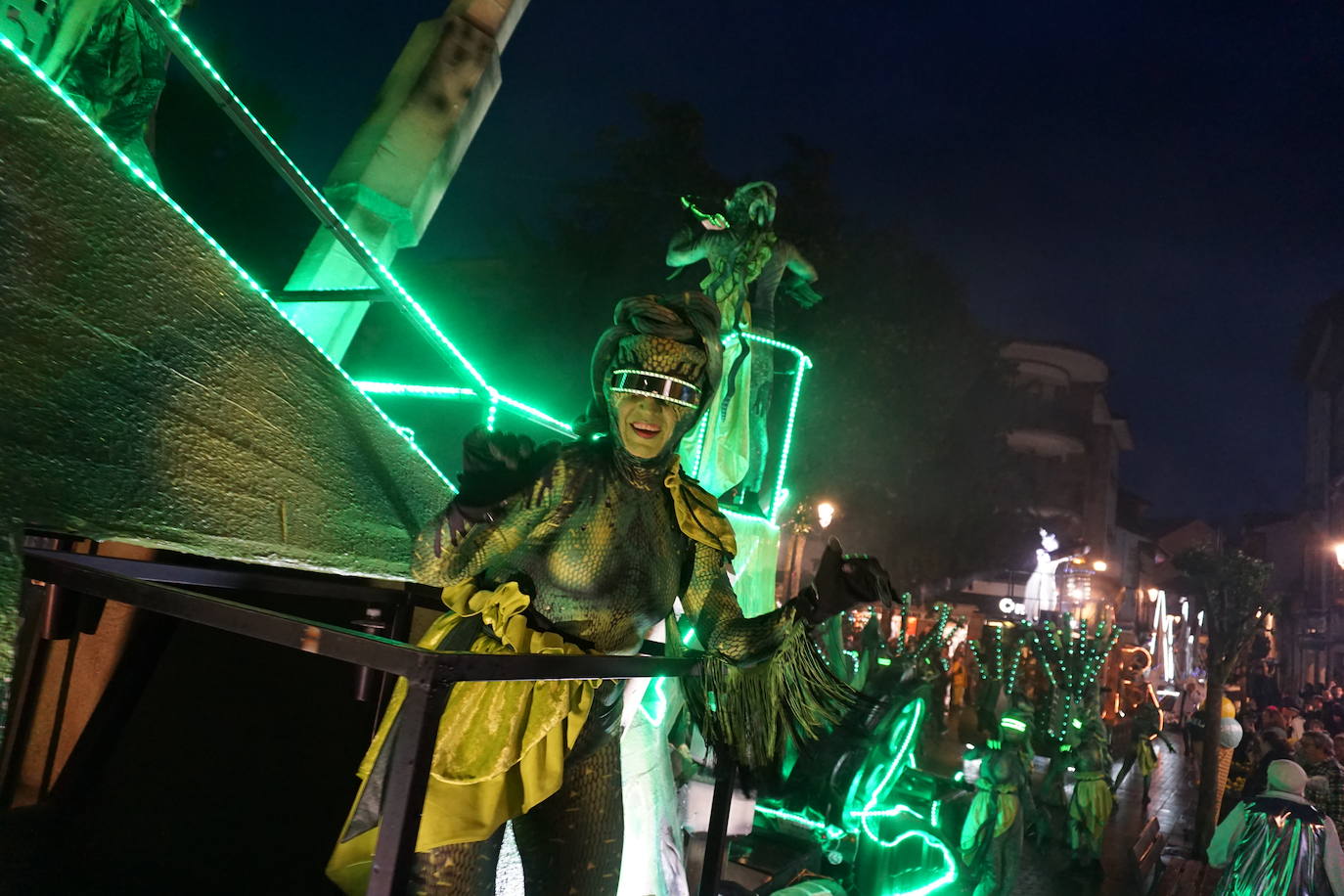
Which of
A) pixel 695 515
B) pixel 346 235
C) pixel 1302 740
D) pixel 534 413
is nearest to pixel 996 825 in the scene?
pixel 1302 740

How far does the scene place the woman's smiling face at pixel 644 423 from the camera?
2504 mm

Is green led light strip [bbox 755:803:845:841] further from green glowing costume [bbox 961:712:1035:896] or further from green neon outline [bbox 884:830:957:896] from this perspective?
green glowing costume [bbox 961:712:1035:896]

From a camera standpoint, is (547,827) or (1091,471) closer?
(547,827)

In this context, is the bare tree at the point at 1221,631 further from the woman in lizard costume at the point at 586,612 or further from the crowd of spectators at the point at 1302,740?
the woman in lizard costume at the point at 586,612

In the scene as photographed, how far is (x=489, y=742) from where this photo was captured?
207 centimetres

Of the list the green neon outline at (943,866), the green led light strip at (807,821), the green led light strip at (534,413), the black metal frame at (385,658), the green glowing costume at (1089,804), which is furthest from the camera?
the green glowing costume at (1089,804)

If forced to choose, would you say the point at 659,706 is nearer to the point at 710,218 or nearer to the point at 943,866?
the point at 710,218

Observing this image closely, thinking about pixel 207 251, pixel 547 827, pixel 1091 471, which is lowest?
pixel 547 827

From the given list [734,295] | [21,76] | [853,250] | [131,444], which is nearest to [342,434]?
[131,444]

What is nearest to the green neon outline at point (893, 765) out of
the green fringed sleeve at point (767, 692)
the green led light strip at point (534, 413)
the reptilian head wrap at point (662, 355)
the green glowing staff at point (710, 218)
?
the green led light strip at point (534, 413)

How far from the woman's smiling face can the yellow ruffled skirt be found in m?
0.54

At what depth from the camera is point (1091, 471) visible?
158 ft

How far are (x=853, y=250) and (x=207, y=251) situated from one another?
698 inches

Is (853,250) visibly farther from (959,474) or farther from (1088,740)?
(1088,740)
